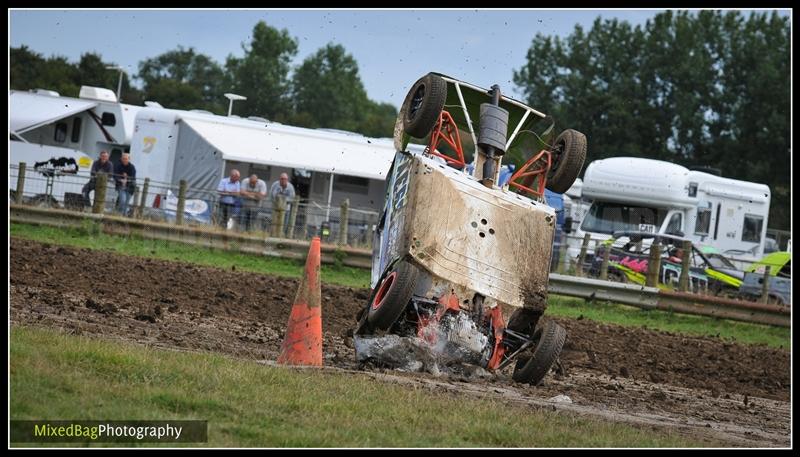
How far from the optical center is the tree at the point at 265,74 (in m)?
86.2

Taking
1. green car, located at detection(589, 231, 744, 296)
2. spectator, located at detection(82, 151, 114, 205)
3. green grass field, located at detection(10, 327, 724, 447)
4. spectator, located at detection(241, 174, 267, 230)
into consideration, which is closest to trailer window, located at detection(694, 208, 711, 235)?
green car, located at detection(589, 231, 744, 296)

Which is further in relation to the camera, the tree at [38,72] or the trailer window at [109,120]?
the tree at [38,72]

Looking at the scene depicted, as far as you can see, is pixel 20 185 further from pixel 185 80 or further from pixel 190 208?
pixel 185 80

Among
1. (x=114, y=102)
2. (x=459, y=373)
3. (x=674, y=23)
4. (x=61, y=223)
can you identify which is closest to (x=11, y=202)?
(x=61, y=223)

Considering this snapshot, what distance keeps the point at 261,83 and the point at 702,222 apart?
2333 inches

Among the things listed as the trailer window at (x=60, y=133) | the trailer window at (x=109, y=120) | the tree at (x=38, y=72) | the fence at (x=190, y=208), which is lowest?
the fence at (x=190, y=208)

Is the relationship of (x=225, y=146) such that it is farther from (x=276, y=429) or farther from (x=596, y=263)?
(x=276, y=429)

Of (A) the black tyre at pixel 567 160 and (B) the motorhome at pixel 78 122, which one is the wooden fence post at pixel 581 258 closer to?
(A) the black tyre at pixel 567 160

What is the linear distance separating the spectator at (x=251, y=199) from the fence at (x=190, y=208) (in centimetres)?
2

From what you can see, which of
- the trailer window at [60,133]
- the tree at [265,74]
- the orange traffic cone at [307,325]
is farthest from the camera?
the tree at [265,74]

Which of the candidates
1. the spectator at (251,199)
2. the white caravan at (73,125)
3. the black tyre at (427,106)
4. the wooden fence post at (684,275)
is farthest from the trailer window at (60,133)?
the black tyre at (427,106)

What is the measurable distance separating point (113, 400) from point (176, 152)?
26.2 metres

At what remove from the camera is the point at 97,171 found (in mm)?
26266

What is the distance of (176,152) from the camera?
32500mm
